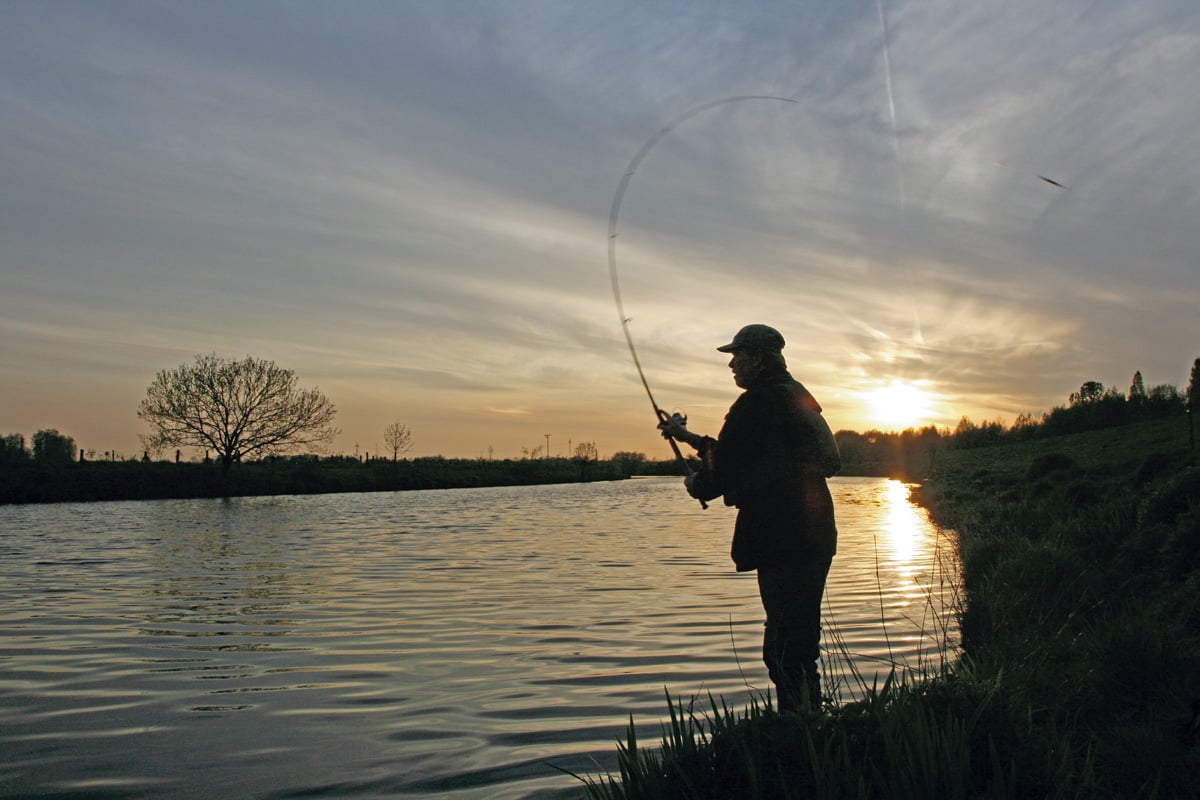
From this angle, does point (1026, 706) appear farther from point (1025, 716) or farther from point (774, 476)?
point (774, 476)

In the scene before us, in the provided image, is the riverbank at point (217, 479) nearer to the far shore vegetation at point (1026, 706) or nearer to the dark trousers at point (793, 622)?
the far shore vegetation at point (1026, 706)

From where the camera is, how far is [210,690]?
749cm

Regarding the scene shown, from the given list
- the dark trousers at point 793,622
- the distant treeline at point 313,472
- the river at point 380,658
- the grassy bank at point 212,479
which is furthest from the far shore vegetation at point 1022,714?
the grassy bank at point 212,479

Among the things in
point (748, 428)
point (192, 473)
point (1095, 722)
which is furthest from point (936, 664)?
point (192, 473)

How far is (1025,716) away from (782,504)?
1.63m

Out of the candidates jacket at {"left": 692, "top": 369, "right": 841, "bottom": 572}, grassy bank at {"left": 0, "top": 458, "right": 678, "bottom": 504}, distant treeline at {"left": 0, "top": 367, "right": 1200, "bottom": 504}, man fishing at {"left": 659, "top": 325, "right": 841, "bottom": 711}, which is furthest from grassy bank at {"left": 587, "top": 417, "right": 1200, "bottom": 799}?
grassy bank at {"left": 0, "top": 458, "right": 678, "bottom": 504}

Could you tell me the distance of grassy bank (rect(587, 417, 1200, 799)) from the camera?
352cm

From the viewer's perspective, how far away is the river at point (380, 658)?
18.1ft

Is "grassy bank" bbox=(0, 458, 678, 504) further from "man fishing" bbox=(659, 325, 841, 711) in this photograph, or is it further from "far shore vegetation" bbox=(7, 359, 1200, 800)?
"man fishing" bbox=(659, 325, 841, 711)

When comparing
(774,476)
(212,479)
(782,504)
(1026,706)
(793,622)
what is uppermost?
(212,479)

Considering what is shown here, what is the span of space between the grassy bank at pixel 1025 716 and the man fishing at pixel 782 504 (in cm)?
54

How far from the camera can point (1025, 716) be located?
4.29 meters

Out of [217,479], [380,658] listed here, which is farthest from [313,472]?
[380,658]

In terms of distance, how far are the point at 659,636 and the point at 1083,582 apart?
438cm
